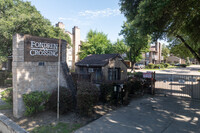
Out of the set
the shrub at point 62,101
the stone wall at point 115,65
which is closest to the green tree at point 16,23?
the stone wall at point 115,65

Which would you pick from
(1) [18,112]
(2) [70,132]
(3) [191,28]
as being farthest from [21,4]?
(3) [191,28]

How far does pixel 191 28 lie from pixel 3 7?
20.8 m

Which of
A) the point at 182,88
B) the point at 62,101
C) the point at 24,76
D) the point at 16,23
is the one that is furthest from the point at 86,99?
the point at 16,23

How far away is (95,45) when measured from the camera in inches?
1042

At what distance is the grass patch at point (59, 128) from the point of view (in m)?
4.85

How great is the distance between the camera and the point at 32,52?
654cm

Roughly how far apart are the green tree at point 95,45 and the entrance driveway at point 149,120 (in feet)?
64.8

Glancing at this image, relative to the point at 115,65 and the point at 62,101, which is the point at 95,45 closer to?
the point at 115,65

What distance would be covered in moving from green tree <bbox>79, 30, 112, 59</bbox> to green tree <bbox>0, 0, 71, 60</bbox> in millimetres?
9327

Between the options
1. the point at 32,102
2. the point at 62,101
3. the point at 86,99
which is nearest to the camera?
the point at 86,99

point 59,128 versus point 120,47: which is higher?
point 120,47

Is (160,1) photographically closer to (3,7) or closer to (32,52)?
(32,52)

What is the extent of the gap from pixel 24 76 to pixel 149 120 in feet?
21.0

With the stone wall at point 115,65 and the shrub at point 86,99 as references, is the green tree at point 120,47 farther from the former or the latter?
the shrub at point 86,99
